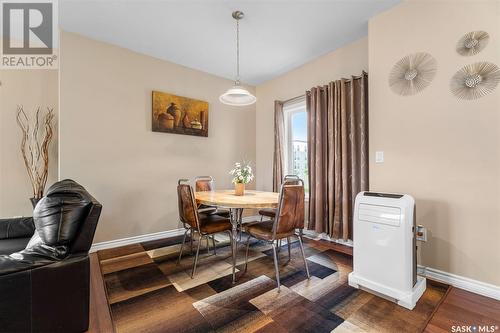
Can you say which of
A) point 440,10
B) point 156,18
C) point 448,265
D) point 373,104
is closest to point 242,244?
point 448,265

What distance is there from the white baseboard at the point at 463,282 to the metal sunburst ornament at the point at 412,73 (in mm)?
1714

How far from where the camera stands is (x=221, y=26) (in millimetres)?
2643

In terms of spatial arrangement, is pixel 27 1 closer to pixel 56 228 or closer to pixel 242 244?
pixel 56 228

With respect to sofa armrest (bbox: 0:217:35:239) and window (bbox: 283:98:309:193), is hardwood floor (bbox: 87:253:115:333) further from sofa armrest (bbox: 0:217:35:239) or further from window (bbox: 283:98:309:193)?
window (bbox: 283:98:309:193)

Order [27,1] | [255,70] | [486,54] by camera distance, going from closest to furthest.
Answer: [486,54] < [27,1] < [255,70]

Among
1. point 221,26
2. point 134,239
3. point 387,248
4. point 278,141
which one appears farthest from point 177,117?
point 387,248

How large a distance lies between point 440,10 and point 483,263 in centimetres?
224

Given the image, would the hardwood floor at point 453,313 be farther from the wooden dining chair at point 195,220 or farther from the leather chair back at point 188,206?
the leather chair back at point 188,206

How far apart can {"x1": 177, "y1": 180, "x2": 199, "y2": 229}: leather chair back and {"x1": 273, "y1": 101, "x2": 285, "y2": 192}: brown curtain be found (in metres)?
2.00

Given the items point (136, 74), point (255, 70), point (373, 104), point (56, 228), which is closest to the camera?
point (56, 228)

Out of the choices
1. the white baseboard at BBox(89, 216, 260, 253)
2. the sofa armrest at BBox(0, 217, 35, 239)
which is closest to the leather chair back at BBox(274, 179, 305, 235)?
the white baseboard at BBox(89, 216, 260, 253)

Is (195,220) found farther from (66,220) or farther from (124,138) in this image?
(124,138)

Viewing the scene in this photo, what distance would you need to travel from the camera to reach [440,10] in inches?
80.0

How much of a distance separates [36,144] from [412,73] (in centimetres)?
442
